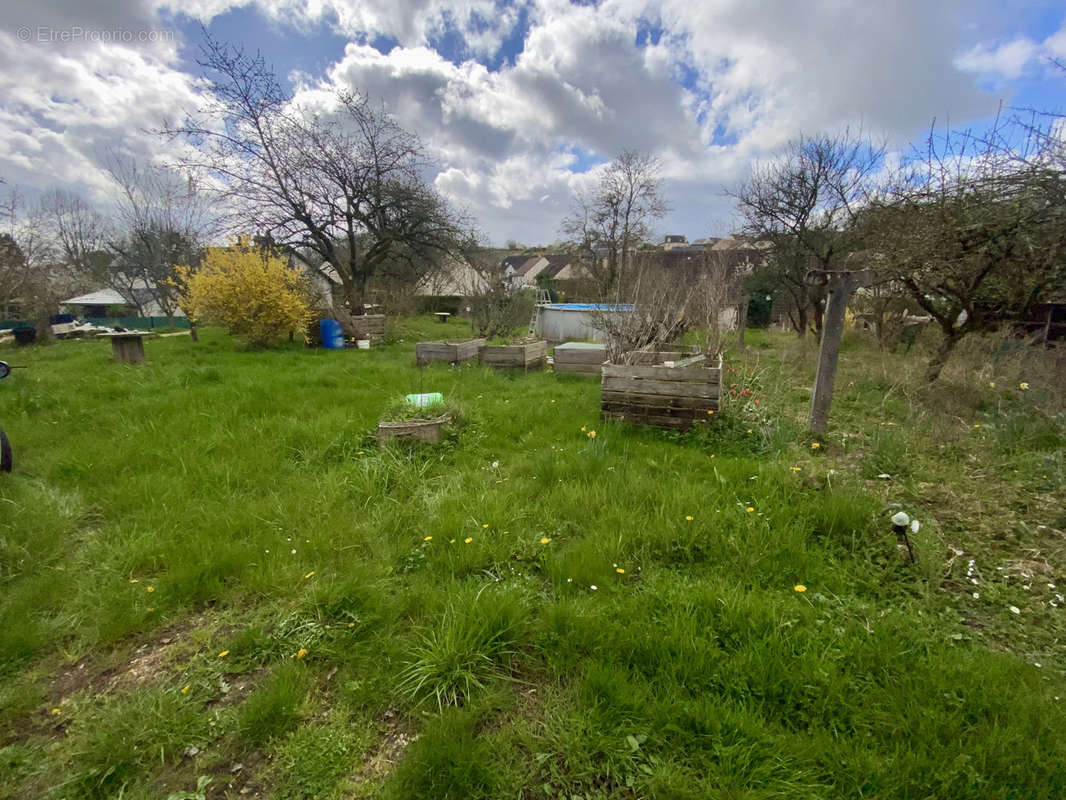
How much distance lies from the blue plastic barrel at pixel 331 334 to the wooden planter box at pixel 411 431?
8.66m

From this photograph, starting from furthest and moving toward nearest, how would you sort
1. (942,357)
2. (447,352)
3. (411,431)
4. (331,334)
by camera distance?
(331,334)
(447,352)
(942,357)
(411,431)

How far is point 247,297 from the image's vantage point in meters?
10.5

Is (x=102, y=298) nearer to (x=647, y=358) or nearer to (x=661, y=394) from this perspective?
(x=647, y=358)

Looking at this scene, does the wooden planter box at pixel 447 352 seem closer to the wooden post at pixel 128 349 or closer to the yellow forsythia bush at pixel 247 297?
the yellow forsythia bush at pixel 247 297

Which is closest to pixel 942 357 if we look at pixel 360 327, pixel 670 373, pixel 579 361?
pixel 670 373

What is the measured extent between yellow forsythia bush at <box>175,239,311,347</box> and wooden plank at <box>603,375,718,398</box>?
9.59m

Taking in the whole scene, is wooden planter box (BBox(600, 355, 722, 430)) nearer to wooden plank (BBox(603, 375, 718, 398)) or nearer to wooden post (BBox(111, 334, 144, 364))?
wooden plank (BBox(603, 375, 718, 398))

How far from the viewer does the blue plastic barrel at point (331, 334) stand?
11.7 m

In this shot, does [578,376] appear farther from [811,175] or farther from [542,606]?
[811,175]

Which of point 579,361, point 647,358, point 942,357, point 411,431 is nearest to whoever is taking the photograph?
point 411,431

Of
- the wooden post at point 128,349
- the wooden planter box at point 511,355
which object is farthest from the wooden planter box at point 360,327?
the wooden planter box at point 511,355

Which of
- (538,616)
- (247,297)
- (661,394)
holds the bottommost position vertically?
(538,616)

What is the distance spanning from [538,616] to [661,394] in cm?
298

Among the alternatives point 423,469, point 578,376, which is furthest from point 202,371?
point 578,376
